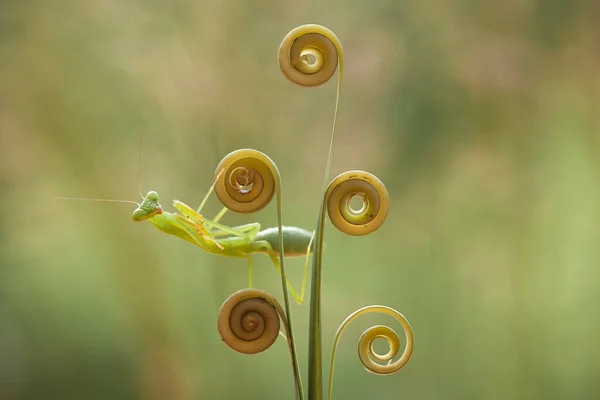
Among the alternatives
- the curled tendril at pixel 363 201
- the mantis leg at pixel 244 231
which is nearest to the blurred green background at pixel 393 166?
the mantis leg at pixel 244 231

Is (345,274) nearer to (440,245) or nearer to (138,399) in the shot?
(440,245)

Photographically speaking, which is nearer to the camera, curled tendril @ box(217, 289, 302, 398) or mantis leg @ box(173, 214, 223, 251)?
curled tendril @ box(217, 289, 302, 398)

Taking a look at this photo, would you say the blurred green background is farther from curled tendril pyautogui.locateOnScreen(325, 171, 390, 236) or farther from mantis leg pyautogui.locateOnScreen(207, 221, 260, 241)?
curled tendril pyautogui.locateOnScreen(325, 171, 390, 236)

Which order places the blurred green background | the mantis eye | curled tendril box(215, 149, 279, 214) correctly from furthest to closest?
the blurred green background → the mantis eye → curled tendril box(215, 149, 279, 214)

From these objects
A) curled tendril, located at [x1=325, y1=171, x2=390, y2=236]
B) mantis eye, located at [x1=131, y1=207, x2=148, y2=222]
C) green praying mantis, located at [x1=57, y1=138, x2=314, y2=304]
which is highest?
curled tendril, located at [x1=325, y1=171, x2=390, y2=236]

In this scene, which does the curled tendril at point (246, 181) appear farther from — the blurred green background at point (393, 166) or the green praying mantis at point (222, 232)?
the blurred green background at point (393, 166)

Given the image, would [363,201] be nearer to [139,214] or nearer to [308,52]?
[308,52]

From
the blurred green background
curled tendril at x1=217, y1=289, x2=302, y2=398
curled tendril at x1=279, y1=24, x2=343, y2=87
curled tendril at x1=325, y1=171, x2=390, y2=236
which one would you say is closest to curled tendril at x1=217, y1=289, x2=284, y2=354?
curled tendril at x1=217, y1=289, x2=302, y2=398

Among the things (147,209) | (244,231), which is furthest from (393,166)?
(147,209)
